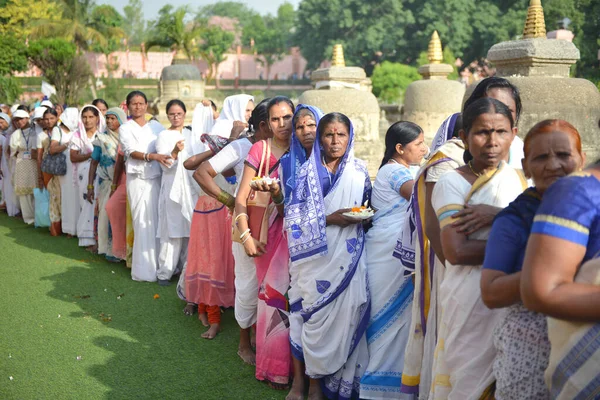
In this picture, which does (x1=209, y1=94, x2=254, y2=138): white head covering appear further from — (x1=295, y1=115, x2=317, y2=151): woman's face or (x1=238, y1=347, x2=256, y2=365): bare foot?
(x1=238, y1=347, x2=256, y2=365): bare foot

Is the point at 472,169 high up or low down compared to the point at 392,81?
down

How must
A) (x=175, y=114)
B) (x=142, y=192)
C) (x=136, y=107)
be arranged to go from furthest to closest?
1. (x=136, y=107)
2. (x=142, y=192)
3. (x=175, y=114)

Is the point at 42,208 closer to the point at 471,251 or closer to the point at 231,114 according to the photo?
the point at 231,114

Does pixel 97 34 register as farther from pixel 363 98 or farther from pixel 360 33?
pixel 363 98

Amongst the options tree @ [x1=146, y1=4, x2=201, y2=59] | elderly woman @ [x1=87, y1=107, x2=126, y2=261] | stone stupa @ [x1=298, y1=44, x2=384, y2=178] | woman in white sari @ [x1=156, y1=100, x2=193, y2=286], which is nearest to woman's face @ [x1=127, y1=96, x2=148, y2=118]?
woman in white sari @ [x1=156, y1=100, x2=193, y2=286]

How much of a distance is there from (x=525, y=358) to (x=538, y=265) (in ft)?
1.33

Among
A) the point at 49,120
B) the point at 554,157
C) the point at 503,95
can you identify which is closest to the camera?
the point at 554,157

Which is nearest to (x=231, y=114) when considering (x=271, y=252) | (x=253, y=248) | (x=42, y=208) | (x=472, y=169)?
(x=271, y=252)

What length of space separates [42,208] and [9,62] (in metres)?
14.7

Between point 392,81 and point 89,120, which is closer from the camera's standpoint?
point 89,120

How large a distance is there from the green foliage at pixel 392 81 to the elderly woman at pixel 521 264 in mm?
27094

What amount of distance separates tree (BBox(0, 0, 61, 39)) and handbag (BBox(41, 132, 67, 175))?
74.3 ft

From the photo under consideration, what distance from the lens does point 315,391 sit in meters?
3.56

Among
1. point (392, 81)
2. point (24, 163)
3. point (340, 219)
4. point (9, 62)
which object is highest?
point (9, 62)
